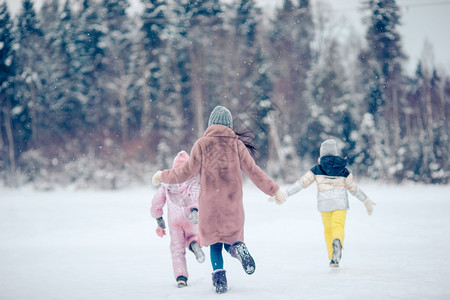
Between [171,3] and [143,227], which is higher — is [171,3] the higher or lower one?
the higher one

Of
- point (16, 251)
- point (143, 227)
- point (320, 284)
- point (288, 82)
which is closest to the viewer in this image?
point (320, 284)

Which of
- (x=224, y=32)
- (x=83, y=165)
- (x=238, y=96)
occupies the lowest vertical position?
(x=83, y=165)

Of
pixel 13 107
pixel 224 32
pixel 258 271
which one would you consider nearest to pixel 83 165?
pixel 13 107

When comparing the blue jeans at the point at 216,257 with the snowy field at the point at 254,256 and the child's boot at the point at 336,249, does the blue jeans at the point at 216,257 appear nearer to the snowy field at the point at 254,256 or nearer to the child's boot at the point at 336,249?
the snowy field at the point at 254,256

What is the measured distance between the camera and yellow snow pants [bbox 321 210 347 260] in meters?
5.61

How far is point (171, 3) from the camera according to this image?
27.9 m

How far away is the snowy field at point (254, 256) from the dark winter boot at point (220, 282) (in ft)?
0.35

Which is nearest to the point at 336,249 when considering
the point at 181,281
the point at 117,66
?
the point at 181,281

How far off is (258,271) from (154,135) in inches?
857

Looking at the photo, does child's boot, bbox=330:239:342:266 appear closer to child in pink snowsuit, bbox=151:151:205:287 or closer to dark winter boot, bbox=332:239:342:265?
dark winter boot, bbox=332:239:342:265

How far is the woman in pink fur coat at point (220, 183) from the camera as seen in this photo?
447 cm

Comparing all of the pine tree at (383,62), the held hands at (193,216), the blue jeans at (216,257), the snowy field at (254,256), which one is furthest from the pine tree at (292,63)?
the blue jeans at (216,257)

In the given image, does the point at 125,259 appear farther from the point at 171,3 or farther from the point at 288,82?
the point at 171,3

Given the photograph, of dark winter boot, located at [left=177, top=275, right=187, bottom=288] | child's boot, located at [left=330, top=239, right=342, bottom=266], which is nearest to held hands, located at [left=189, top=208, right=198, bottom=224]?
dark winter boot, located at [left=177, top=275, right=187, bottom=288]
